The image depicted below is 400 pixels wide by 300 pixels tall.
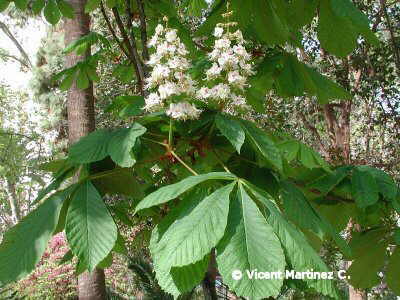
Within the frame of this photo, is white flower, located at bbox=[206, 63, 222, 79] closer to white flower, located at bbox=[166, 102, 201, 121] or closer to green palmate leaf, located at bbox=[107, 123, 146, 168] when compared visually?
white flower, located at bbox=[166, 102, 201, 121]

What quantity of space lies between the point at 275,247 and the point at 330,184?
598mm

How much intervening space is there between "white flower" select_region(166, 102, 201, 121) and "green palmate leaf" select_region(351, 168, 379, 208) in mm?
475

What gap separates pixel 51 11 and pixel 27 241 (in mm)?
1218

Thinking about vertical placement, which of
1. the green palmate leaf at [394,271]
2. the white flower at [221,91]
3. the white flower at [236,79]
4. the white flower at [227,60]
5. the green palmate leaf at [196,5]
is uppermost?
the green palmate leaf at [196,5]

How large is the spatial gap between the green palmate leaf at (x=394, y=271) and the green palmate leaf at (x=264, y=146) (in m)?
0.50

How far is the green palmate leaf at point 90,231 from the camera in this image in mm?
805

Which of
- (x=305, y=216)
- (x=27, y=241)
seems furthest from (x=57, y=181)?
(x=305, y=216)

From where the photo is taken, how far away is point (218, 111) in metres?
0.99

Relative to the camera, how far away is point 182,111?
0.95 metres

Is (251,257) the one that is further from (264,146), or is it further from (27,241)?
(27,241)

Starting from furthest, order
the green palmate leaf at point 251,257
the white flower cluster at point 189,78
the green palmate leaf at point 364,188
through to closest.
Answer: the green palmate leaf at point 364,188 < the white flower cluster at point 189,78 < the green palmate leaf at point 251,257

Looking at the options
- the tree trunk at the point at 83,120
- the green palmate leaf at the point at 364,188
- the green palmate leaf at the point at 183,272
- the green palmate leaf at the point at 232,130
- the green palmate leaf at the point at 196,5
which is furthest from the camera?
the tree trunk at the point at 83,120

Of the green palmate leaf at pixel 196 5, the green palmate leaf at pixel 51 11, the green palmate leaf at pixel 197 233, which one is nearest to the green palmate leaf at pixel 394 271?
the green palmate leaf at pixel 197 233

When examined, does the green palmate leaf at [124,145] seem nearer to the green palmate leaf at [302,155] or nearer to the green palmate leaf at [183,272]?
the green palmate leaf at [183,272]
